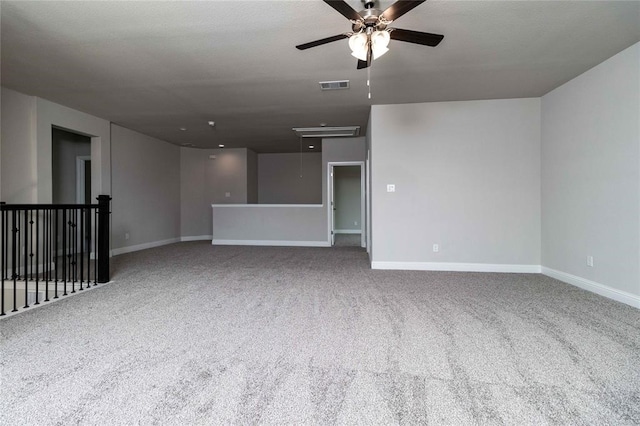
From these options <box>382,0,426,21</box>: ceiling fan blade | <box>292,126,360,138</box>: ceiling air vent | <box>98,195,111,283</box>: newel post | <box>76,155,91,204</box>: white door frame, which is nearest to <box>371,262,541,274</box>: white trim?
<box>292,126,360,138</box>: ceiling air vent

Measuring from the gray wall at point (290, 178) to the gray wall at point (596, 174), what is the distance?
6.27 m

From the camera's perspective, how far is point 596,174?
3.35 m

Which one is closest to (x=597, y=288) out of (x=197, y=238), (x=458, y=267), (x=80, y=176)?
(x=458, y=267)

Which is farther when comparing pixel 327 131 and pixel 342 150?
pixel 342 150

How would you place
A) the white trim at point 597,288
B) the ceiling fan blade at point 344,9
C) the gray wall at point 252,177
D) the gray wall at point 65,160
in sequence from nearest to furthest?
the ceiling fan blade at point 344,9 < the white trim at point 597,288 < the gray wall at point 65,160 < the gray wall at point 252,177

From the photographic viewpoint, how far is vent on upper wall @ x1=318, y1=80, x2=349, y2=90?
3770 millimetres

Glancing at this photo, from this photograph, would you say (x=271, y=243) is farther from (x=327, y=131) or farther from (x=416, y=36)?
(x=416, y=36)

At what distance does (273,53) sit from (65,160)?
19.2 ft

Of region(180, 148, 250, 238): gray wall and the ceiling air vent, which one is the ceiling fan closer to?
the ceiling air vent

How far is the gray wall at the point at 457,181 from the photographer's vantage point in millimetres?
4426

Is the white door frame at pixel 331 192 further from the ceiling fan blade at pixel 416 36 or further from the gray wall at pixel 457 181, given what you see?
the ceiling fan blade at pixel 416 36

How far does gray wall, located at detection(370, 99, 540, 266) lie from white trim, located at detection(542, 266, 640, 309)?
1.49 feet

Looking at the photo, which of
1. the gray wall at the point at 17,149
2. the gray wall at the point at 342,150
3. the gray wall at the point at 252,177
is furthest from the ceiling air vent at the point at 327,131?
the gray wall at the point at 17,149

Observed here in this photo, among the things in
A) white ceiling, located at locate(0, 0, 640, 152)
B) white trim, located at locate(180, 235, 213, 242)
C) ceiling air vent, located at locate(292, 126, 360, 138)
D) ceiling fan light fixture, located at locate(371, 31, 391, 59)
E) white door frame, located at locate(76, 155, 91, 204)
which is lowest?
white trim, located at locate(180, 235, 213, 242)
